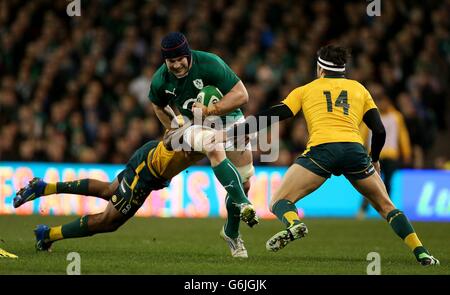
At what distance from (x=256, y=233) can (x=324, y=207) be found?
16.1 feet

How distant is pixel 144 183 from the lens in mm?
10328

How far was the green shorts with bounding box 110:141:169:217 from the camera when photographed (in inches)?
404

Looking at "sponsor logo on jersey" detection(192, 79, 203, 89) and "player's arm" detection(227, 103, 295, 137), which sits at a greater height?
"sponsor logo on jersey" detection(192, 79, 203, 89)

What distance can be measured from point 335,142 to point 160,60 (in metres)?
12.1

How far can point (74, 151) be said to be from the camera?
20.0m

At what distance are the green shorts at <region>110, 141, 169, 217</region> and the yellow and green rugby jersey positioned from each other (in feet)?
5.36

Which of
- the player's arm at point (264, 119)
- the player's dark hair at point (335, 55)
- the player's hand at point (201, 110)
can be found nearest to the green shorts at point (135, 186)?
the player's hand at point (201, 110)

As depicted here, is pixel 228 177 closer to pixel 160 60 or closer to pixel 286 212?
pixel 286 212

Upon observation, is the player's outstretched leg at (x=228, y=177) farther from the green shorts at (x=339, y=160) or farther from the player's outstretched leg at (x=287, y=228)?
the green shorts at (x=339, y=160)

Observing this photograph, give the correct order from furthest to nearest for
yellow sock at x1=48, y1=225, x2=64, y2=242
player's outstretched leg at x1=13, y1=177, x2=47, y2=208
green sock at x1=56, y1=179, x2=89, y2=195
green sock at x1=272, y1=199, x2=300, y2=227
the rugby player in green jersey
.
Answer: green sock at x1=56, y1=179, x2=89, y2=195 → player's outstretched leg at x1=13, y1=177, x2=47, y2=208 → yellow sock at x1=48, y1=225, x2=64, y2=242 → the rugby player in green jersey → green sock at x1=272, y1=199, x2=300, y2=227

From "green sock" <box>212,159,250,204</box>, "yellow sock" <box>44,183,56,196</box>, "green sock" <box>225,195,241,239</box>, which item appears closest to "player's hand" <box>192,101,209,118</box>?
"green sock" <box>212,159,250,204</box>

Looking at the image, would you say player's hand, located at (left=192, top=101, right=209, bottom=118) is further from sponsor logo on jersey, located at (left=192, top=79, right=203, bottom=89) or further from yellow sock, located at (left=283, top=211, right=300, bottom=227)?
yellow sock, located at (left=283, top=211, right=300, bottom=227)
